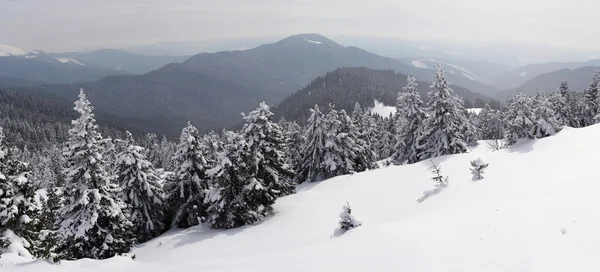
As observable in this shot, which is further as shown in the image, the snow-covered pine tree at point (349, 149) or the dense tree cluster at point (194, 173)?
the snow-covered pine tree at point (349, 149)

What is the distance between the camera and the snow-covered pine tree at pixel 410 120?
134 ft

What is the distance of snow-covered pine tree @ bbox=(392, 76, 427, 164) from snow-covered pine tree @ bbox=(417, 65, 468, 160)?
108 inches

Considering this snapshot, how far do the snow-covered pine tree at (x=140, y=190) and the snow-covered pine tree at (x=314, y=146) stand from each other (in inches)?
695

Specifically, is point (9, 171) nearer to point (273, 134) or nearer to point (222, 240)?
point (222, 240)

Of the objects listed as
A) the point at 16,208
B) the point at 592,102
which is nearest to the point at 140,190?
the point at 16,208

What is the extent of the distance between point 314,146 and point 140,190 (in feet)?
64.6

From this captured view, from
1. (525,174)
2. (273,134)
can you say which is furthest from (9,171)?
(525,174)

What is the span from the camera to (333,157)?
133ft

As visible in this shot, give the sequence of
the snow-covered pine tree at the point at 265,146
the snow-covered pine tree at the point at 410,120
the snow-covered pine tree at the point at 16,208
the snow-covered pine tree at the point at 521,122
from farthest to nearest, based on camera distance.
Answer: the snow-covered pine tree at the point at 410,120 < the snow-covered pine tree at the point at 521,122 < the snow-covered pine tree at the point at 265,146 < the snow-covered pine tree at the point at 16,208

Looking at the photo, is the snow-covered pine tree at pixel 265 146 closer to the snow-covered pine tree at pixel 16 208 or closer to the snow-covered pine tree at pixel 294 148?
the snow-covered pine tree at pixel 16 208

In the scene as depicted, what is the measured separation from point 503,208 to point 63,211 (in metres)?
26.5

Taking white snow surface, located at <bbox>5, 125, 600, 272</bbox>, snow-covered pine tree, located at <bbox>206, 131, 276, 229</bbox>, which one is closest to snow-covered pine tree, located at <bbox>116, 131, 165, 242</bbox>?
white snow surface, located at <bbox>5, 125, 600, 272</bbox>

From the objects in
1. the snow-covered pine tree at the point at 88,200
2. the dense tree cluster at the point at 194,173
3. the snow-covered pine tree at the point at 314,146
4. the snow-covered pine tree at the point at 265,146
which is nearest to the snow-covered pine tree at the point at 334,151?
the dense tree cluster at the point at 194,173

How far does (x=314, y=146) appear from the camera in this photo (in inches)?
1631
